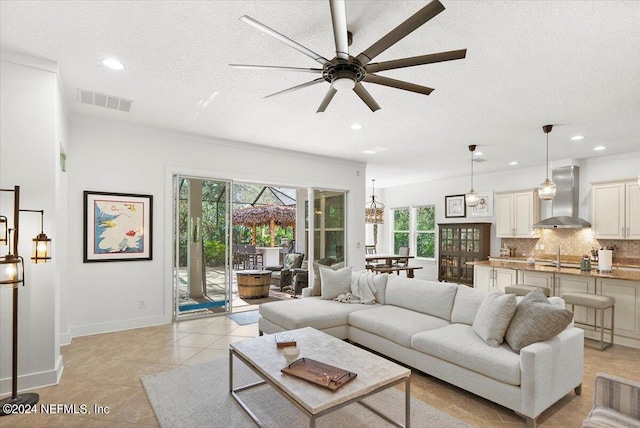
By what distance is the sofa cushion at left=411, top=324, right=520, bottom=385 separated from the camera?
8.27ft

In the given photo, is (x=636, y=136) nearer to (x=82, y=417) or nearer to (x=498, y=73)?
(x=498, y=73)

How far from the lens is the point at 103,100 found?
12.8 ft

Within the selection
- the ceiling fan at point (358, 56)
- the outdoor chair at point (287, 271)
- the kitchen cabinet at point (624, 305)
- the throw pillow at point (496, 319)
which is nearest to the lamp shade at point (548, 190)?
the kitchen cabinet at point (624, 305)

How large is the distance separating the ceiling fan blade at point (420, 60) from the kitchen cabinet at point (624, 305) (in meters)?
4.10

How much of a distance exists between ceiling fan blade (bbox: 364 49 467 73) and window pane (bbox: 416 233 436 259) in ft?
26.6

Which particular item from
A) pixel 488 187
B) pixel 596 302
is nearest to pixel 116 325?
pixel 596 302

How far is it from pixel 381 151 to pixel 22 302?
5286 mm

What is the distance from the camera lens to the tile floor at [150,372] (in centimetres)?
254

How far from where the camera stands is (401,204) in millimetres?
10562

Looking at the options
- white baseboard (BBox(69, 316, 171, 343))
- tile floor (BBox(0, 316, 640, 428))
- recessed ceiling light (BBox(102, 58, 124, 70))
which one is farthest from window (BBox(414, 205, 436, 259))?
recessed ceiling light (BBox(102, 58, 124, 70))

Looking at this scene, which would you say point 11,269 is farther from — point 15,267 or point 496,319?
point 496,319

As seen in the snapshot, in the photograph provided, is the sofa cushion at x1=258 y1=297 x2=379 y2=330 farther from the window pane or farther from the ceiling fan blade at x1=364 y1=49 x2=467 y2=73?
the window pane

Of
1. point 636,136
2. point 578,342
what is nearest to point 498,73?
point 578,342

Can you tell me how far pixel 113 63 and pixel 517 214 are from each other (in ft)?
25.1
